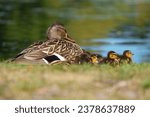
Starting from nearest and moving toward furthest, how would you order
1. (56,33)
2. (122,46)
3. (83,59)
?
1. (83,59)
2. (56,33)
3. (122,46)

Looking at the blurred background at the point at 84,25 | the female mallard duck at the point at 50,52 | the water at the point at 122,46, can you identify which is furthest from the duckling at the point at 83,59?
the water at the point at 122,46

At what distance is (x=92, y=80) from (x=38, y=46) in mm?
3440

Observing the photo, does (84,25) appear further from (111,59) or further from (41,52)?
(111,59)

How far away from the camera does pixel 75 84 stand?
859 centimetres


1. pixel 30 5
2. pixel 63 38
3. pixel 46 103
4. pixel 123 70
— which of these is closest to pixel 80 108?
pixel 46 103

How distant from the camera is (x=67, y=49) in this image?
12242 millimetres

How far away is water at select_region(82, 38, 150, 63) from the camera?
886 inches

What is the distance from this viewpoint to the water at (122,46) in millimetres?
22502

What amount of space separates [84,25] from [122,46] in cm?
1162

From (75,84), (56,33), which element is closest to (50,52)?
(56,33)

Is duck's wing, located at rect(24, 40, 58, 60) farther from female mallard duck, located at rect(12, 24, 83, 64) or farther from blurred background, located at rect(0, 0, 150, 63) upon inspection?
blurred background, located at rect(0, 0, 150, 63)

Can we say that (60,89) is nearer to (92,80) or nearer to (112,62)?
(92,80)

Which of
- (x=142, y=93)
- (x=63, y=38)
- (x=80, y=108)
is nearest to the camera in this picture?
(x=80, y=108)

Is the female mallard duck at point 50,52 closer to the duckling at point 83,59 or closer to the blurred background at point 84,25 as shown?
the duckling at point 83,59
